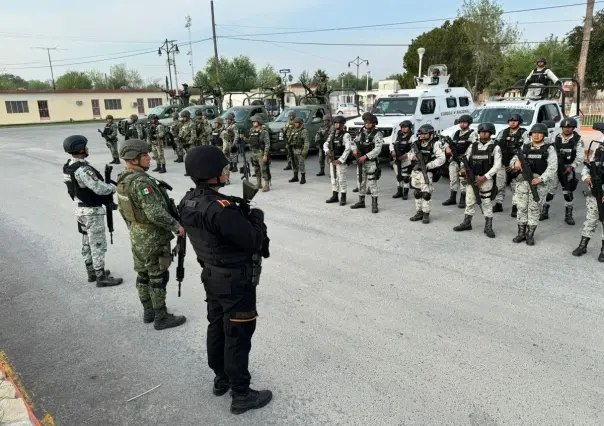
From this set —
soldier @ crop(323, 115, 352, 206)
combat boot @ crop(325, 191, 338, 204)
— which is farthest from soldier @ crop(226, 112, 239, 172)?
combat boot @ crop(325, 191, 338, 204)

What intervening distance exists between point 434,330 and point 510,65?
40.7 meters

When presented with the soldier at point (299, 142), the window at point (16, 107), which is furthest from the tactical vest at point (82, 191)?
the window at point (16, 107)

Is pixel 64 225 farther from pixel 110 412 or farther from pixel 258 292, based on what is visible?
pixel 110 412

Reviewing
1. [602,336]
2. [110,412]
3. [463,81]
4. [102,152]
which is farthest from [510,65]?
[110,412]

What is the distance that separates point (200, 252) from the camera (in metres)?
2.78

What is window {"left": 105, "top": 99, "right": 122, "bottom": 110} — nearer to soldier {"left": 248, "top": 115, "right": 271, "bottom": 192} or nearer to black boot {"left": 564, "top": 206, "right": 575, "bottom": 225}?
soldier {"left": 248, "top": 115, "right": 271, "bottom": 192}

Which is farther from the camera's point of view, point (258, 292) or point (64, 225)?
point (64, 225)

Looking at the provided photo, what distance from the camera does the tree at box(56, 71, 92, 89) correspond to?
7175 cm

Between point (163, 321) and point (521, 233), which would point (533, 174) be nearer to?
point (521, 233)

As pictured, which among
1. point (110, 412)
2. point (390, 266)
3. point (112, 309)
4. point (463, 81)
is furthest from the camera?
point (463, 81)

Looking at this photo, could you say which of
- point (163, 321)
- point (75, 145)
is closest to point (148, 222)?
point (163, 321)

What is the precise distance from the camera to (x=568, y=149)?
674 centimetres

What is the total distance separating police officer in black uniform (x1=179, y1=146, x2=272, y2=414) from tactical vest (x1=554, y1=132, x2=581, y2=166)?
233 inches

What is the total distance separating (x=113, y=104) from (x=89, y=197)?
166 ft
